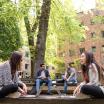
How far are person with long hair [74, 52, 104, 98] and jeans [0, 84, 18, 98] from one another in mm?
1064

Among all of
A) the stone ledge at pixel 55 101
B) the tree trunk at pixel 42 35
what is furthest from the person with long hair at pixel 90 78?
the tree trunk at pixel 42 35

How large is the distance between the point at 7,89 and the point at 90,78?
4.86 ft

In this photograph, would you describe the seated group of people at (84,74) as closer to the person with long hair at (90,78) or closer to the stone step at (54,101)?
the person with long hair at (90,78)

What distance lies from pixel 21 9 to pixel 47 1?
71.3 inches

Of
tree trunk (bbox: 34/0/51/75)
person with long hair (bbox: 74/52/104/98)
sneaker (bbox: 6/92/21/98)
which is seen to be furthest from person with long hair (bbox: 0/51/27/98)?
tree trunk (bbox: 34/0/51/75)

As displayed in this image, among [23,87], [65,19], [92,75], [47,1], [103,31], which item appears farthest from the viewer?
[103,31]

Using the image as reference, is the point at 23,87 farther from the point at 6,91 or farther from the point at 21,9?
the point at 21,9

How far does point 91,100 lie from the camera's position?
7348mm

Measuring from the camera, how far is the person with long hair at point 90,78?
7379mm

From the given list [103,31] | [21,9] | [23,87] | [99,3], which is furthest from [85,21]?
[23,87]

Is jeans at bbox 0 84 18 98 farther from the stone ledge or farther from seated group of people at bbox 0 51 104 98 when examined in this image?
the stone ledge

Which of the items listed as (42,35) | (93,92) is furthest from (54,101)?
(42,35)

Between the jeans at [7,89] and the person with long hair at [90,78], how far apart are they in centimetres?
106

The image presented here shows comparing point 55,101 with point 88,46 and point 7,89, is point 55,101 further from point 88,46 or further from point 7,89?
point 88,46
